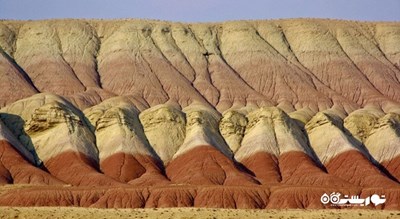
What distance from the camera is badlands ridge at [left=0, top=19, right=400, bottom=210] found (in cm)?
10462

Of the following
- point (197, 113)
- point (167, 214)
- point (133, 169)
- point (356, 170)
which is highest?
point (167, 214)

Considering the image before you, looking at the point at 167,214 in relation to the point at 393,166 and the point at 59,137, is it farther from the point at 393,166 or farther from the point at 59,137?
the point at 393,166

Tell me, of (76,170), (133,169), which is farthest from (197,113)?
(76,170)

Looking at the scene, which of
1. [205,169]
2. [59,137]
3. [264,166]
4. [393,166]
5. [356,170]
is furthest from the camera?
[393,166]

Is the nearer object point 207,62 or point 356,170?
point 356,170

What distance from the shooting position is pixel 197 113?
13050 centimetres

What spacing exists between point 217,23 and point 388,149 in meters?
62.1

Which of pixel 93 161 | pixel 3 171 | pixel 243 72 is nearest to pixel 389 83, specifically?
pixel 243 72

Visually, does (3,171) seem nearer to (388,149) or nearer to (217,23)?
(388,149)

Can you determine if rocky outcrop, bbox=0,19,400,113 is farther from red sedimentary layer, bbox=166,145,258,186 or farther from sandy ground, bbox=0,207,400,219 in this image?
sandy ground, bbox=0,207,400,219

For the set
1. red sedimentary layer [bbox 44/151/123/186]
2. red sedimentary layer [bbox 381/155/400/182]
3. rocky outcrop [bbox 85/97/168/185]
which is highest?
red sedimentary layer [bbox 381/155/400/182]

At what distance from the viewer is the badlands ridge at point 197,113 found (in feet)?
343

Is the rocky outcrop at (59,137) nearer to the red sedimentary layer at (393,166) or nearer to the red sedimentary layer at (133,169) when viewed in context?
the red sedimentary layer at (133,169)

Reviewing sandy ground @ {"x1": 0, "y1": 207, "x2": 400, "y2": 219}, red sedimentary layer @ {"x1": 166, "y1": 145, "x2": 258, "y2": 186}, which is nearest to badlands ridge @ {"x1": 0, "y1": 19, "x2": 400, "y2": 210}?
red sedimentary layer @ {"x1": 166, "y1": 145, "x2": 258, "y2": 186}
